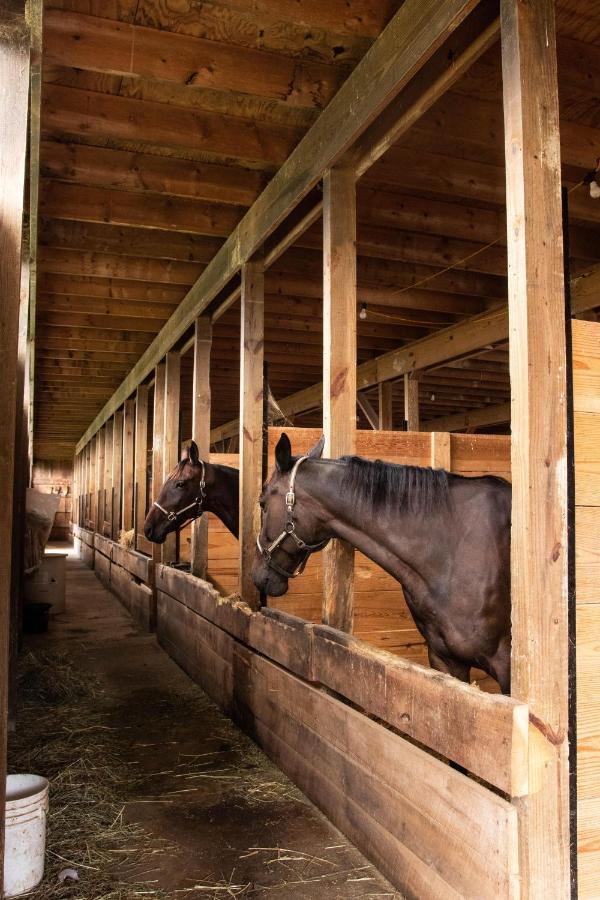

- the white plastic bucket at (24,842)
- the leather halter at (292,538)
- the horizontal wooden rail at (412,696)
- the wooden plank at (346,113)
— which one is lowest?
the white plastic bucket at (24,842)

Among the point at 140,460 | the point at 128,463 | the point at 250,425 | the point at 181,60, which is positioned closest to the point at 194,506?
the point at 250,425

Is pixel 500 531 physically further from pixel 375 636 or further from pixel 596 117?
pixel 596 117

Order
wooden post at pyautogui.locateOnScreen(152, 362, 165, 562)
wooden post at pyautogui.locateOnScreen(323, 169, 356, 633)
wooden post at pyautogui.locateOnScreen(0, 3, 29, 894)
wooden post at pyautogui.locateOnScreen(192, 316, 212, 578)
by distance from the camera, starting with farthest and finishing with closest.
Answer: wooden post at pyautogui.locateOnScreen(152, 362, 165, 562) < wooden post at pyautogui.locateOnScreen(192, 316, 212, 578) < wooden post at pyautogui.locateOnScreen(323, 169, 356, 633) < wooden post at pyautogui.locateOnScreen(0, 3, 29, 894)

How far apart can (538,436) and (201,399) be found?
158 inches

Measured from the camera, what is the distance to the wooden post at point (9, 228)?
55.6 inches

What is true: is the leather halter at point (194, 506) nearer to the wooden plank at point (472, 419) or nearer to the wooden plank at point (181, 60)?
the wooden plank at point (181, 60)

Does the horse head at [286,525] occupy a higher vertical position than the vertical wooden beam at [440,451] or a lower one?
lower

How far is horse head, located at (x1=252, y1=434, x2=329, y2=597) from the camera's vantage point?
8.82 ft

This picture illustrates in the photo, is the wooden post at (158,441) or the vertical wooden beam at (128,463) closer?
the wooden post at (158,441)

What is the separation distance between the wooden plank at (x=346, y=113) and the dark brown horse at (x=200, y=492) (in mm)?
1245

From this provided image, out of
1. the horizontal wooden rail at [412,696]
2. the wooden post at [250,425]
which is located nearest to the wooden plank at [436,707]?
the horizontal wooden rail at [412,696]

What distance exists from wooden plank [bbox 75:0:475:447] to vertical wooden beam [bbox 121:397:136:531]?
16.3 ft

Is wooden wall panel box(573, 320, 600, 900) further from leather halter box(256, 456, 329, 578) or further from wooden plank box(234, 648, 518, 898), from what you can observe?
leather halter box(256, 456, 329, 578)

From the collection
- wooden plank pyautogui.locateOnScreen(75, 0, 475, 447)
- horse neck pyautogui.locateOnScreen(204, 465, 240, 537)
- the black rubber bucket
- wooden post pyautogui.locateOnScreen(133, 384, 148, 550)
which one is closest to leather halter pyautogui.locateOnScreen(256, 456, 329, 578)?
wooden plank pyautogui.locateOnScreen(75, 0, 475, 447)
